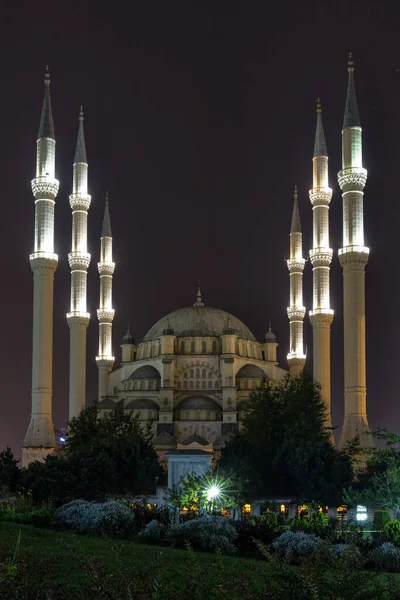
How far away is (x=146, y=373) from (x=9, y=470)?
90.8 feet

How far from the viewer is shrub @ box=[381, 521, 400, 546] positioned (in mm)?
21017

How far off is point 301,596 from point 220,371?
2168 inches

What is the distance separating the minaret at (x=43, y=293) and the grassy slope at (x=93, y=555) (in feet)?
91.3

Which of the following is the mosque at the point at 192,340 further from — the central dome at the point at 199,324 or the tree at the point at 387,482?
the tree at the point at 387,482

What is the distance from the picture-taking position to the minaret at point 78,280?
5516cm

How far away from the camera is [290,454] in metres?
38.1

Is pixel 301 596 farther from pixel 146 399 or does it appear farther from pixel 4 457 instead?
pixel 146 399

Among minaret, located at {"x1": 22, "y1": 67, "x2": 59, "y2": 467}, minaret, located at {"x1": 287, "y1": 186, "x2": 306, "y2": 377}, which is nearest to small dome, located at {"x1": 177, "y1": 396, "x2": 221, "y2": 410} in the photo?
minaret, located at {"x1": 287, "y1": 186, "x2": 306, "y2": 377}

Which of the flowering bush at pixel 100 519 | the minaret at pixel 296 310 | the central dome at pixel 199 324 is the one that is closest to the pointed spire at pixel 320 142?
the minaret at pixel 296 310

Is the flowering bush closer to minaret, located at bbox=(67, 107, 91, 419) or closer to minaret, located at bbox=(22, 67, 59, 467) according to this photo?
minaret, located at bbox=(22, 67, 59, 467)

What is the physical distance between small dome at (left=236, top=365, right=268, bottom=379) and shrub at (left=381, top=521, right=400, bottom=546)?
42.7 metres

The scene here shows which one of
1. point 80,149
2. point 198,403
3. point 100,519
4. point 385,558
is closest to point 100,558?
point 100,519

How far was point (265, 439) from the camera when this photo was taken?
42.6 metres

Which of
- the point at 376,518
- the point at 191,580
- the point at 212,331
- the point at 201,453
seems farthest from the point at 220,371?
the point at 191,580
